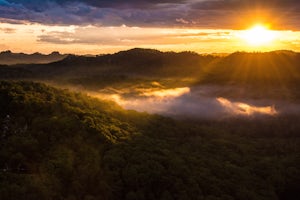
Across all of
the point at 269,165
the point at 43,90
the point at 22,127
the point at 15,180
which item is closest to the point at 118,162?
the point at 22,127

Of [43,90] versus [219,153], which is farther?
[219,153]

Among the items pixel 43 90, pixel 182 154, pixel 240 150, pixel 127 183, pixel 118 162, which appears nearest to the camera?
pixel 127 183

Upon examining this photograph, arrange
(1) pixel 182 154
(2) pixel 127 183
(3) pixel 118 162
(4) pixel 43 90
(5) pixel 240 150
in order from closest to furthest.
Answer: (2) pixel 127 183 < (3) pixel 118 162 < (1) pixel 182 154 < (4) pixel 43 90 < (5) pixel 240 150

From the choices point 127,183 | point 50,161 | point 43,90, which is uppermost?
point 43,90

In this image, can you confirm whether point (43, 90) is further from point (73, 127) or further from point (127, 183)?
point (127, 183)

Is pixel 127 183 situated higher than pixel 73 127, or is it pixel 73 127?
pixel 73 127

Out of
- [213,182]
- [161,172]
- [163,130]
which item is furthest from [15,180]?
[163,130]

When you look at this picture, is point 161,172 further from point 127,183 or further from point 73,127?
point 73,127
